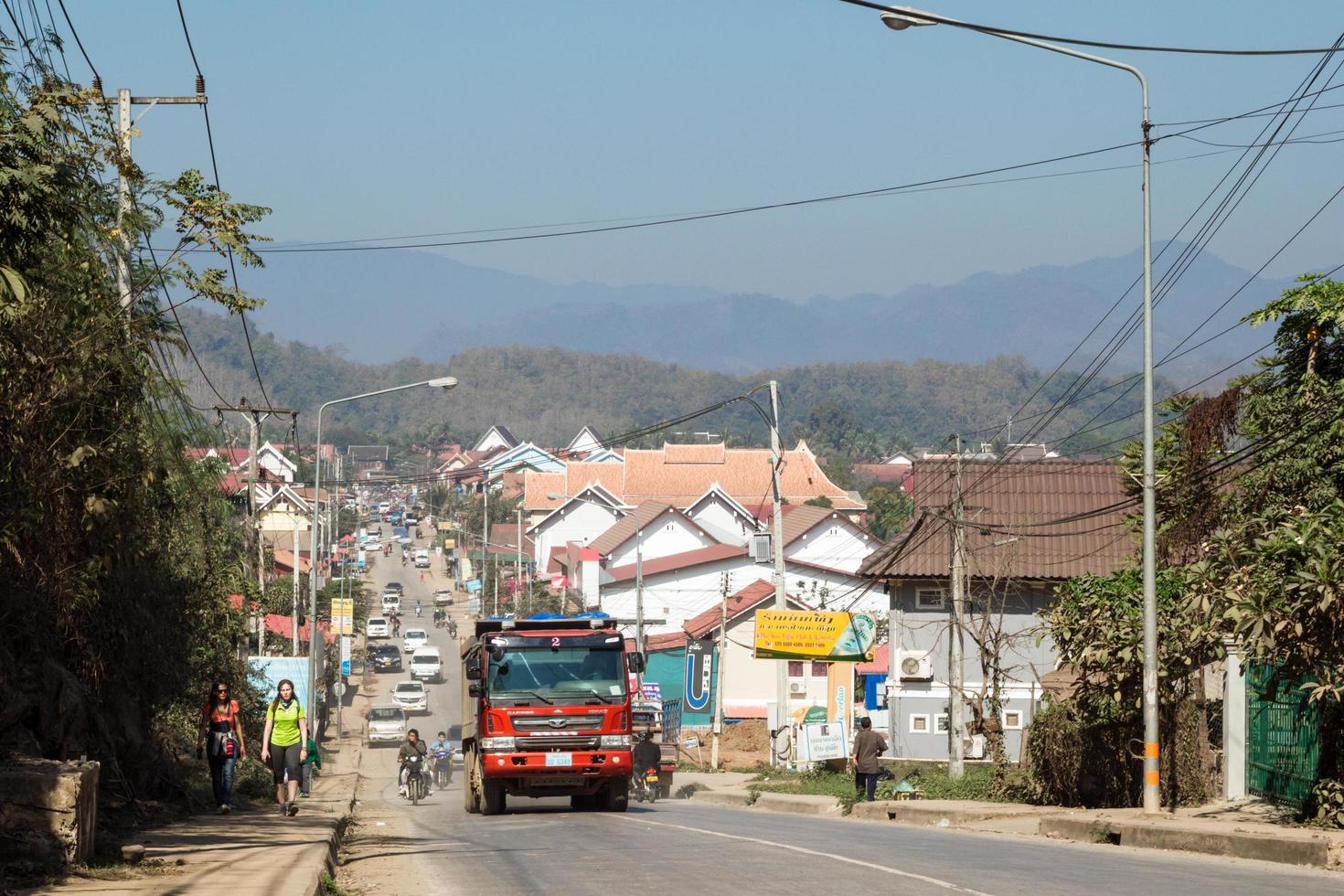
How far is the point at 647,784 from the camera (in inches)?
1247

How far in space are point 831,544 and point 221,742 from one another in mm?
73068

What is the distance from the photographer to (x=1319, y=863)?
47.9 ft

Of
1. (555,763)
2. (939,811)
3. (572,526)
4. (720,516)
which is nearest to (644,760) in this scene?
(939,811)

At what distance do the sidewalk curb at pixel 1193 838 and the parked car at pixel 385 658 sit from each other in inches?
2797

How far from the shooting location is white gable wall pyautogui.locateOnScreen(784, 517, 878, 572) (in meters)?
89.5

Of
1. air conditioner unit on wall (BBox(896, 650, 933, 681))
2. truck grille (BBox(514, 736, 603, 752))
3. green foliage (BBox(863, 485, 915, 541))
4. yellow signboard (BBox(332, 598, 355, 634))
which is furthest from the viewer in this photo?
green foliage (BBox(863, 485, 915, 541))

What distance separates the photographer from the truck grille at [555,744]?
2214 cm

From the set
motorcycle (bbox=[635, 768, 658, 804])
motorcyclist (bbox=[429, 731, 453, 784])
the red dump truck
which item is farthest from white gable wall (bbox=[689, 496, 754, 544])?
the red dump truck

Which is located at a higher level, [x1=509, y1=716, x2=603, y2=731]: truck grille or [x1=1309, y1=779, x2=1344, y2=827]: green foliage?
[x1=509, y1=716, x2=603, y2=731]: truck grille

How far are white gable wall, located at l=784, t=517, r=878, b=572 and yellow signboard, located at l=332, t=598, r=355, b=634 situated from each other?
1004 inches

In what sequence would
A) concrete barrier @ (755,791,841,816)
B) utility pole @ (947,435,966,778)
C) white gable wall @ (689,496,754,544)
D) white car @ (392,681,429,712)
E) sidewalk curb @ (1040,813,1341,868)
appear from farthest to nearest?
1. white gable wall @ (689,496,754,544)
2. white car @ (392,681,429,712)
3. utility pole @ (947,435,966,778)
4. concrete barrier @ (755,791,841,816)
5. sidewalk curb @ (1040,813,1341,868)

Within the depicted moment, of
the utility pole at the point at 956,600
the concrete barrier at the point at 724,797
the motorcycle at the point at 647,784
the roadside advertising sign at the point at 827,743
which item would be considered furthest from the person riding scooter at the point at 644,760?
the utility pole at the point at 956,600

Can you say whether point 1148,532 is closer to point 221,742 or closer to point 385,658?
point 221,742

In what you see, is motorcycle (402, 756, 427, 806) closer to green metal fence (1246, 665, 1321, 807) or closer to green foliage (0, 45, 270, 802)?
green foliage (0, 45, 270, 802)
